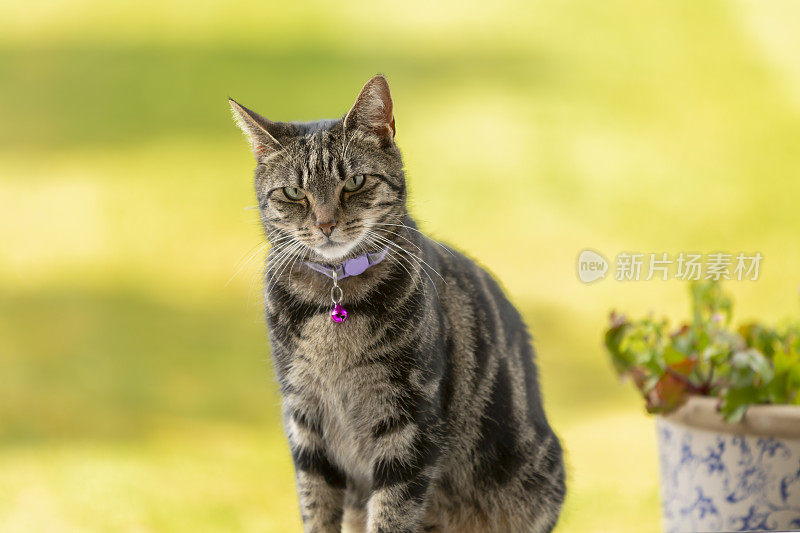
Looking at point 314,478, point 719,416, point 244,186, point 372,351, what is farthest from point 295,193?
point 719,416

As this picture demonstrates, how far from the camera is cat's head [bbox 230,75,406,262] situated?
897 mm

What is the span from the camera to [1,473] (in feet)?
4.97

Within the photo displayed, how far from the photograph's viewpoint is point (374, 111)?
3.03 feet

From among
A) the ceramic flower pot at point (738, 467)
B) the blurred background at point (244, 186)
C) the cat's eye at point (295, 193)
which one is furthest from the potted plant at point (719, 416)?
the cat's eye at point (295, 193)

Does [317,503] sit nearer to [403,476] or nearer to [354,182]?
[403,476]

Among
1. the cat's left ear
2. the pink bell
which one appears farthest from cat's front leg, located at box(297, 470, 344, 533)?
the cat's left ear

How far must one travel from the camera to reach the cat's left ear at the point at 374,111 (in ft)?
2.97

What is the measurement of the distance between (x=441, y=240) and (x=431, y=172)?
427 millimetres

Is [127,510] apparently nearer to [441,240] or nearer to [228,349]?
[228,349]

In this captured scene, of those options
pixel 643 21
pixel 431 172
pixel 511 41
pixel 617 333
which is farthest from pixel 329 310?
pixel 643 21

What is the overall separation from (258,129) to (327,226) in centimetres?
16

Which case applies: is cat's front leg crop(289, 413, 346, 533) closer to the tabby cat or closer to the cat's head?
the tabby cat

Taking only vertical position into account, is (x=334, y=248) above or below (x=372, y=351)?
above

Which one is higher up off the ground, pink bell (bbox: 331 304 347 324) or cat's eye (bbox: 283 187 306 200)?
cat's eye (bbox: 283 187 306 200)
